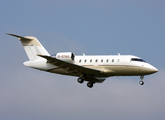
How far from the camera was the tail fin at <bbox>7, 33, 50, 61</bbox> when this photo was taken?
130ft

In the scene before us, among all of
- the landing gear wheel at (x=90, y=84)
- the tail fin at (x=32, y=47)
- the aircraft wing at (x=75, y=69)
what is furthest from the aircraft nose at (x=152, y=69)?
the tail fin at (x=32, y=47)

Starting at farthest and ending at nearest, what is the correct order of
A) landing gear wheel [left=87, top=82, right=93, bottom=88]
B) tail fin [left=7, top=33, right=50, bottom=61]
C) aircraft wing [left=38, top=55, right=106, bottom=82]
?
tail fin [left=7, top=33, right=50, bottom=61] → landing gear wheel [left=87, top=82, right=93, bottom=88] → aircraft wing [left=38, top=55, right=106, bottom=82]

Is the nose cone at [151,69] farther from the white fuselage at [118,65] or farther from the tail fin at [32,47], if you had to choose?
the tail fin at [32,47]

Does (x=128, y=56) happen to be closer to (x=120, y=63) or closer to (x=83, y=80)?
(x=120, y=63)

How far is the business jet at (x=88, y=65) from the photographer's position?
116 feet

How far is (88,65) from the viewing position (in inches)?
1458

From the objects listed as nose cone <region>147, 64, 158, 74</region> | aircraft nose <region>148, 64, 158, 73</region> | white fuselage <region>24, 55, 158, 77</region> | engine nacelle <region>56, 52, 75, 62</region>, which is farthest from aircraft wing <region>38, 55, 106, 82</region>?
aircraft nose <region>148, 64, 158, 73</region>

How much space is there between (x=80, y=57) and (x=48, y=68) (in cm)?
420

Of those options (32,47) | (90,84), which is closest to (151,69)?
(90,84)

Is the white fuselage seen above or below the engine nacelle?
below

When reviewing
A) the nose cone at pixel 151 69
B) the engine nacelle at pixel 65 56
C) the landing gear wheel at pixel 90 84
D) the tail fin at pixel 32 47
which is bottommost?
the landing gear wheel at pixel 90 84

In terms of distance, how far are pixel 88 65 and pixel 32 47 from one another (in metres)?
7.91

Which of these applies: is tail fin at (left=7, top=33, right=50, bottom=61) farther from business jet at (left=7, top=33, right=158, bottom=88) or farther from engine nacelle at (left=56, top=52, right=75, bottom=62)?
engine nacelle at (left=56, top=52, right=75, bottom=62)

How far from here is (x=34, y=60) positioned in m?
39.3
